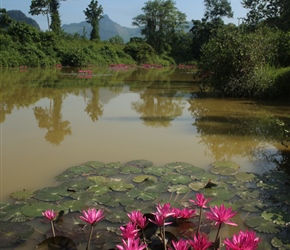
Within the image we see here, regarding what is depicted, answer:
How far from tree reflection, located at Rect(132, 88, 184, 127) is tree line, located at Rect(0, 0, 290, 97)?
2031 millimetres

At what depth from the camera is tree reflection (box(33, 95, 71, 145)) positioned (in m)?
5.96

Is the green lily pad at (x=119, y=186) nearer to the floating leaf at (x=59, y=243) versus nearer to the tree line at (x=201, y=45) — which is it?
the floating leaf at (x=59, y=243)

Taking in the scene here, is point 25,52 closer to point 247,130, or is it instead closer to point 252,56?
point 252,56

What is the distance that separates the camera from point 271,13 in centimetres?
1922

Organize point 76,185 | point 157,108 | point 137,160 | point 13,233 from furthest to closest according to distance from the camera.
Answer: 1. point 157,108
2. point 137,160
3. point 76,185
4. point 13,233

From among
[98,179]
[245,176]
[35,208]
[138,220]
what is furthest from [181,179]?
[138,220]

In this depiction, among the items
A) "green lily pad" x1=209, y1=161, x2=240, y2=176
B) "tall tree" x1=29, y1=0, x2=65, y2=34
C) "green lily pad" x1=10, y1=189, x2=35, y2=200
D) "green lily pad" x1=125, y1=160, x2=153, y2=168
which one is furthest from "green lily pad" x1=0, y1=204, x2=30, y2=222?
"tall tree" x1=29, y1=0, x2=65, y2=34

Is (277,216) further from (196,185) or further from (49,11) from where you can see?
(49,11)

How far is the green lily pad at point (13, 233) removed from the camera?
2.67 meters

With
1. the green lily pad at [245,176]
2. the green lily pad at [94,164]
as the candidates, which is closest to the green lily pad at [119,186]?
the green lily pad at [94,164]

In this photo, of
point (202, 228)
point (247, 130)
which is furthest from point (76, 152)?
point (247, 130)

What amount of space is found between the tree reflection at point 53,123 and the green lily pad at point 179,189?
253 cm

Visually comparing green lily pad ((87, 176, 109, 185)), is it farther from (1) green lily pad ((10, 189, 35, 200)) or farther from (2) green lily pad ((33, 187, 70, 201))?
(1) green lily pad ((10, 189, 35, 200))

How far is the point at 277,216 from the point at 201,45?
33.3 metres
